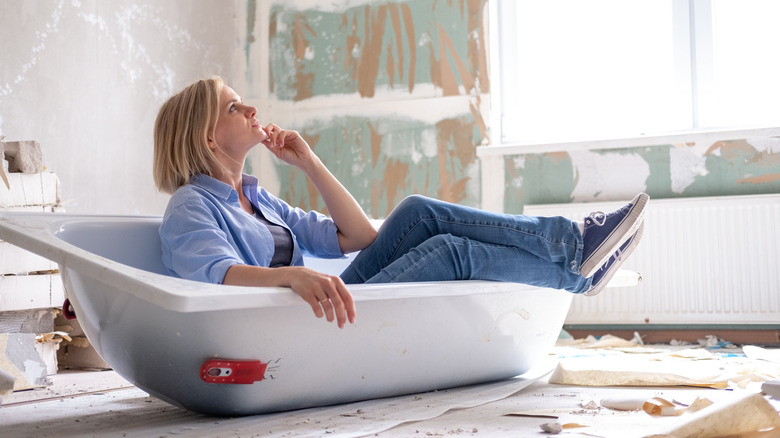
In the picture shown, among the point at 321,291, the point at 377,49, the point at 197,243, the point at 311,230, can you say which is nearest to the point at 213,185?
the point at 197,243

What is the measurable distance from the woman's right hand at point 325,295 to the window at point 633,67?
252 cm

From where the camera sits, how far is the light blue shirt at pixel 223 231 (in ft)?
4.96

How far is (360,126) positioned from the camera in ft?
13.0

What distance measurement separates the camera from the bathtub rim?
3.98 ft

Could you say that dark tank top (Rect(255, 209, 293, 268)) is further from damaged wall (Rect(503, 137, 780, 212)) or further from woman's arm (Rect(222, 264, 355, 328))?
damaged wall (Rect(503, 137, 780, 212))

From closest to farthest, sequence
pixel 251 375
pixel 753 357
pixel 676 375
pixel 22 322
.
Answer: pixel 251 375, pixel 676 375, pixel 22 322, pixel 753 357

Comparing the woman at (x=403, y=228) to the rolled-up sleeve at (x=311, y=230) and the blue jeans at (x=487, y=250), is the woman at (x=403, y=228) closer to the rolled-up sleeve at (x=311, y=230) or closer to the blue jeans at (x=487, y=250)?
the blue jeans at (x=487, y=250)

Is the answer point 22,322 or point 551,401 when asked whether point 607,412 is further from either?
point 22,322

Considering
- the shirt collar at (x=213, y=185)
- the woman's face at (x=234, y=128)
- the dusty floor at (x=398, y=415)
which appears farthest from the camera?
the woman's face at (x=234, y=128)

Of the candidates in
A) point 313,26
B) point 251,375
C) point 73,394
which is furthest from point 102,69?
point 251,375

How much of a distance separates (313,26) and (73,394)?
250 centimetres

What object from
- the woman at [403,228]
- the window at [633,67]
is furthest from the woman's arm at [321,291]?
the window at [633,67]

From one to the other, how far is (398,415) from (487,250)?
17.4 inches

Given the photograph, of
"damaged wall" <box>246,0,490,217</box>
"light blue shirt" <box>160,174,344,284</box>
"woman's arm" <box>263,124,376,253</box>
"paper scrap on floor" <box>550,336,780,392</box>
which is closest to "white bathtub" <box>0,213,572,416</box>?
"light blue shirt" <box>160,174,344,284</box>
